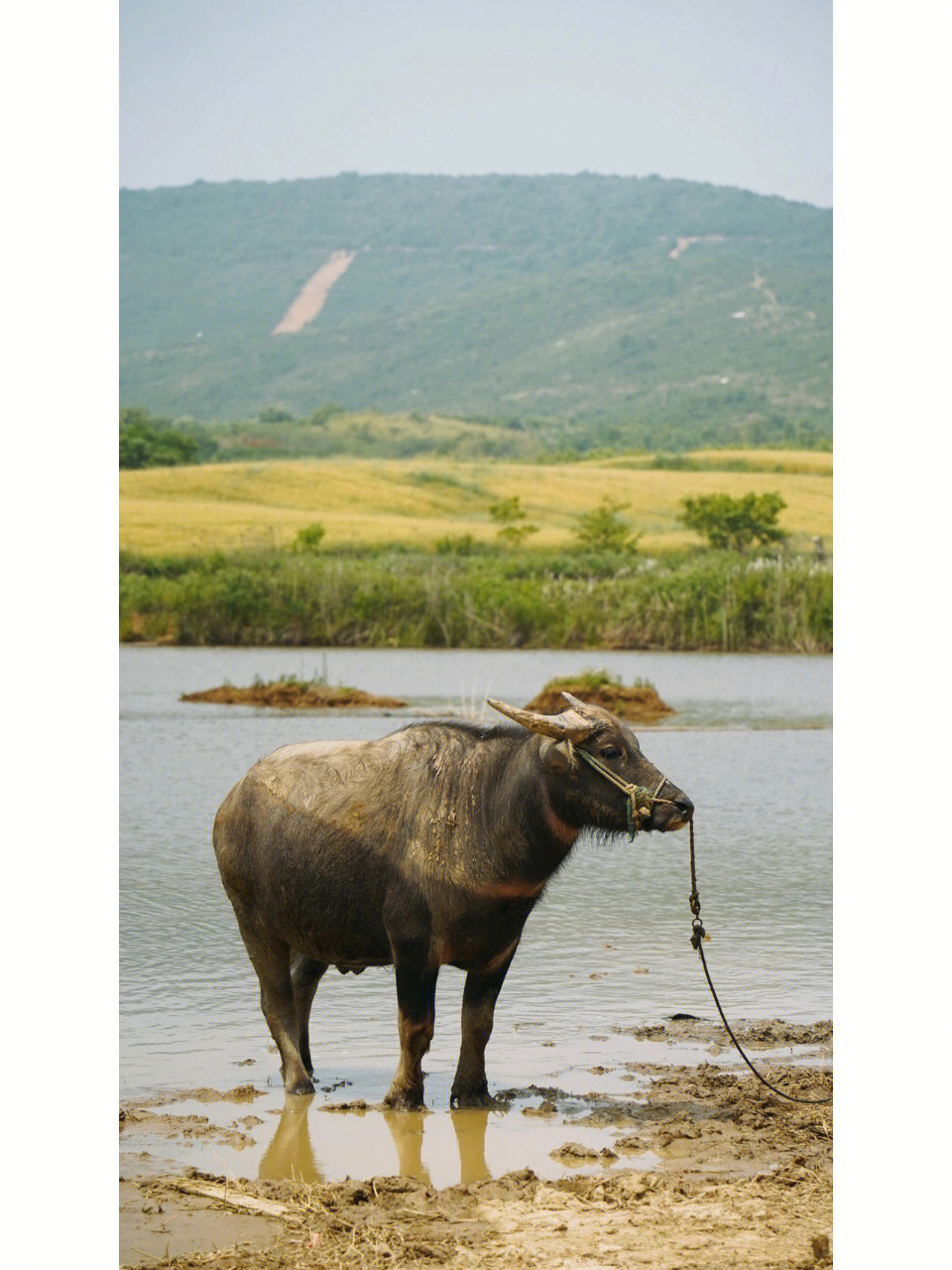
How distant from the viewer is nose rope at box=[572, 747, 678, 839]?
5582 millimetres

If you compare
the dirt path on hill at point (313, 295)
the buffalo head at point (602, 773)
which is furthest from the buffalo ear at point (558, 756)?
the dirt path on hill at point (313, 295)

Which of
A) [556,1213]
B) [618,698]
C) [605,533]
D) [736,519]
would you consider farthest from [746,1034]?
[736,519]

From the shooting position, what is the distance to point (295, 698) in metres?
19.6

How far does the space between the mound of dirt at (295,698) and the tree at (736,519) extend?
36988mm

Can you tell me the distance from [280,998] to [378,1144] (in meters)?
0.87

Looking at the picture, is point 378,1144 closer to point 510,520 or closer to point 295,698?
point 295,698

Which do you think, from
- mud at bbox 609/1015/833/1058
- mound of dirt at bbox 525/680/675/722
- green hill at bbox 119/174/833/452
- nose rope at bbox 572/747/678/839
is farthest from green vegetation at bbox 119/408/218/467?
nose rope at bbox 572/747/678/839

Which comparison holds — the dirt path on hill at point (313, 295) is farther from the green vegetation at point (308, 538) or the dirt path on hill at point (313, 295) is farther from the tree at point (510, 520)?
the green vegetation at point (308, 538)

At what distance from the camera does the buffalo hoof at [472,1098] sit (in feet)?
19.4

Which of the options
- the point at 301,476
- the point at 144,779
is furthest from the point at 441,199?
the point at 144,779

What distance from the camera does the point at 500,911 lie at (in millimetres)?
5855

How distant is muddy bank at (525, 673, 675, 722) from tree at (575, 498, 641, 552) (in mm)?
37067

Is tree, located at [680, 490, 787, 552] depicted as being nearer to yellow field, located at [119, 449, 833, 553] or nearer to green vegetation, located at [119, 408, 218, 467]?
yellow field, located at [119, 449, 833, 553]

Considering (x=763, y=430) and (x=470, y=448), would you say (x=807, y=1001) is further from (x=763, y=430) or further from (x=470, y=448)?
(x=763, y=430)
